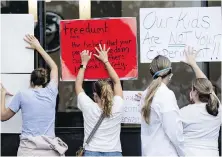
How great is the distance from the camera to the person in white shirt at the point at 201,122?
3.80 metres

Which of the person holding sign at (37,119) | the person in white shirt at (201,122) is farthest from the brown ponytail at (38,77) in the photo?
the person in white shirt at (201,122)

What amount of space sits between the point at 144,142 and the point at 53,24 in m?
2.41

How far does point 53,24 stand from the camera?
5.62 m

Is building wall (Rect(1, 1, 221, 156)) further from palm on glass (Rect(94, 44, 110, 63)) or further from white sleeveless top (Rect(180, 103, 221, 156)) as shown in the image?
white sleeveless top (Rect(180, 103, 221, 156))

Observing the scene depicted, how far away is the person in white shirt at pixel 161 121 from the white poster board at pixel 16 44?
1.56m

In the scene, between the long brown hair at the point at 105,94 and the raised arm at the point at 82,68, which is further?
the raised arm at the point at 82,68

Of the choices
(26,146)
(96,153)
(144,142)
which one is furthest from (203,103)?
→ (26,146)

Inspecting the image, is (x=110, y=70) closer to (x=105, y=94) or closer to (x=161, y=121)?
(x=105, y=94)

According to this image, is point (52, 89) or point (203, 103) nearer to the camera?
point (203, 103)

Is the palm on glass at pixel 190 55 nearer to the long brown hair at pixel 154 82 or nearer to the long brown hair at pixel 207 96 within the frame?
the long brown hair at pixel 207 96

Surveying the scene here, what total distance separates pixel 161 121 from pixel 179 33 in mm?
1373

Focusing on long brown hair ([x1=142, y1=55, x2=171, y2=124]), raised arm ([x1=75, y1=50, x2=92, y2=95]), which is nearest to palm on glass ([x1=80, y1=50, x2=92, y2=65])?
raised arm ([x1=75, y1=50, x2=92, y2=95])

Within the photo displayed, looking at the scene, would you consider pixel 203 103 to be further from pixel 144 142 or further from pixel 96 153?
pixel 96 153

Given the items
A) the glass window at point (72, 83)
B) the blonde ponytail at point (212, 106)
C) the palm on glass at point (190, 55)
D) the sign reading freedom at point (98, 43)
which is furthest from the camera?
the glass window at point (72, 83)
